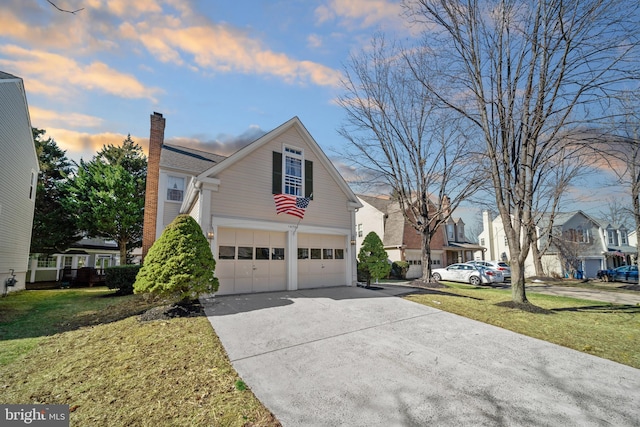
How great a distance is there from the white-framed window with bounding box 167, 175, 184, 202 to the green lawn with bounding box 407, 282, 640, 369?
13494 millimetres

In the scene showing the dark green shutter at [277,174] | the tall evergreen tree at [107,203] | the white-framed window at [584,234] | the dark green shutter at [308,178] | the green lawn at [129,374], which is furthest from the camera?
the white-framed window at [584,234]

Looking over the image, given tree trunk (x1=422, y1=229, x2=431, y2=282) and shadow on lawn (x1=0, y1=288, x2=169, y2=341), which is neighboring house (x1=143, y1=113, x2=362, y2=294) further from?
tree trunk (x1=422, y1=229, x2=431, y2=282)

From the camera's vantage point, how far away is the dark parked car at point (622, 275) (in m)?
26.1

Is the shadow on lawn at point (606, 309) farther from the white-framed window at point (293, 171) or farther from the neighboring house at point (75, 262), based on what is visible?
the neighboring house at point (75, 262)

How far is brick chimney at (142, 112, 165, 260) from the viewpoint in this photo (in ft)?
52.7

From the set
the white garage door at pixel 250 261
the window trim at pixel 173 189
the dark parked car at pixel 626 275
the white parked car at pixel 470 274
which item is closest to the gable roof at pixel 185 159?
the window trim at pixel 173 189

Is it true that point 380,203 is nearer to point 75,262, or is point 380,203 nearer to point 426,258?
point 426,258

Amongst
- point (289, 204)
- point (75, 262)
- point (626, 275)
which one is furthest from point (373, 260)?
point (626, 275)

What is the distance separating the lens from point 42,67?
412 centimetres

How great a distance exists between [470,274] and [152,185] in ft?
70.0

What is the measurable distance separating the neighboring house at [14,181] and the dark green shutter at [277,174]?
11747 mm

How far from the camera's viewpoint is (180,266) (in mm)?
7996

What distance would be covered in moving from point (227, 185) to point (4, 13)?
26.5 feet

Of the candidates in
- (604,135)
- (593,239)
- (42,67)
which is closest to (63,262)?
(42,67)
